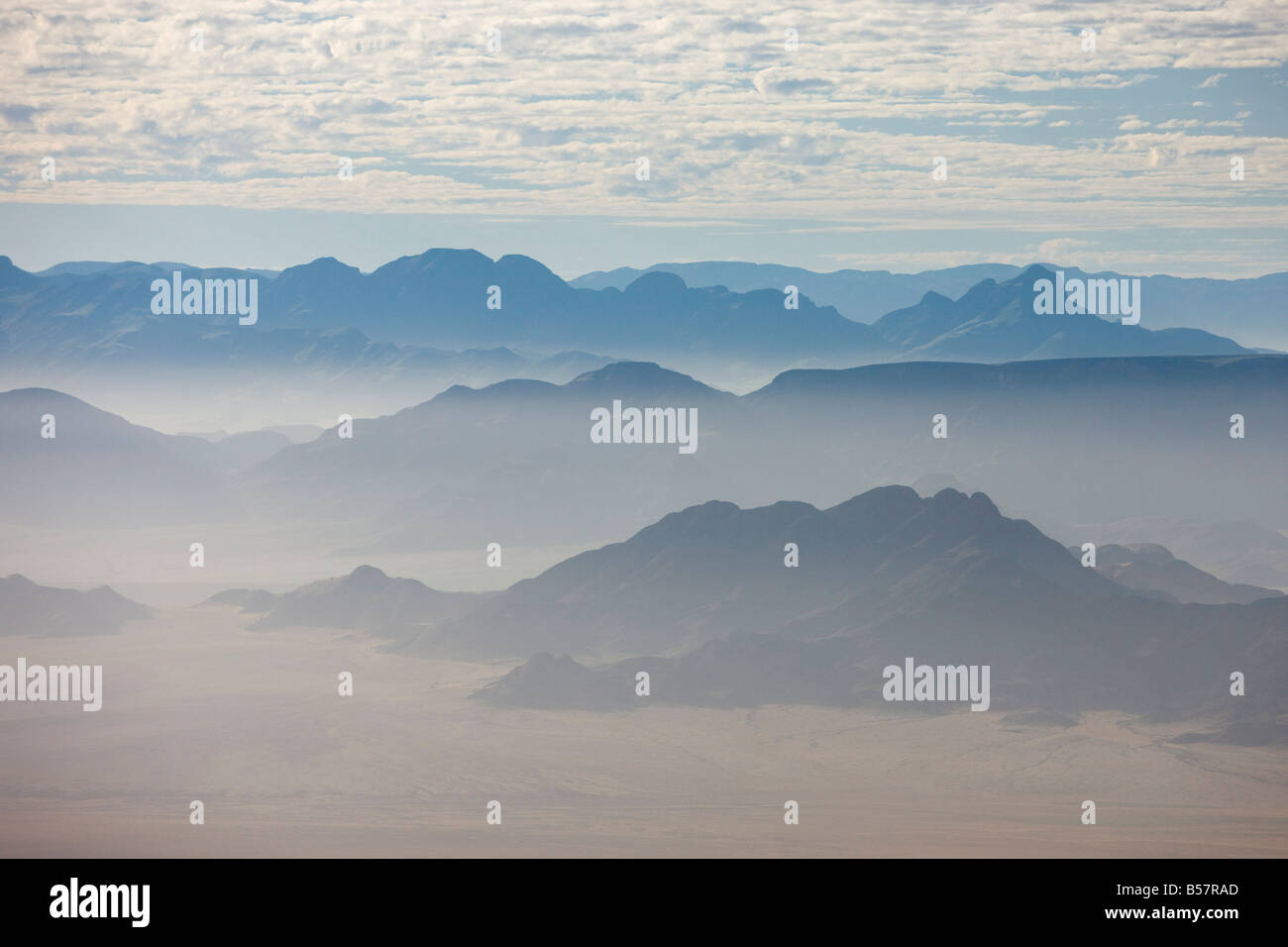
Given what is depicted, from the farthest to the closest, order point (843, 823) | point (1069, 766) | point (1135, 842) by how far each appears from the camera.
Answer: point (1069, 766)
point (843, 823)
point (1135, 842)

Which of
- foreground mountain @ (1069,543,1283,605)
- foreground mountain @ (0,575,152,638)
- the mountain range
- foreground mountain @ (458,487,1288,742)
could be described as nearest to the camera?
foreground mountain @ (458,487,1288,742)

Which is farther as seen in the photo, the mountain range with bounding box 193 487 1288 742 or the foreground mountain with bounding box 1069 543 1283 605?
the foreground mountain with bounding box 1069 543 1283 605

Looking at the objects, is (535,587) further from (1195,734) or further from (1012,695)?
(1195,734)

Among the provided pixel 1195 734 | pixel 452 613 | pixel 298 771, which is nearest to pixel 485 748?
pixel 298 771

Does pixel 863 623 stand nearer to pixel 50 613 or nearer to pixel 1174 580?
pixel 1174 580

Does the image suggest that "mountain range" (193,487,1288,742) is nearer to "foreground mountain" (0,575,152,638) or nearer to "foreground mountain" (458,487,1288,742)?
"foreground mountain" (458,487,1288,742)

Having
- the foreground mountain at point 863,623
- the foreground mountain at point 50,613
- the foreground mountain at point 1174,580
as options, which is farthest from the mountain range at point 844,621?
the foreground mountain at point 50,613

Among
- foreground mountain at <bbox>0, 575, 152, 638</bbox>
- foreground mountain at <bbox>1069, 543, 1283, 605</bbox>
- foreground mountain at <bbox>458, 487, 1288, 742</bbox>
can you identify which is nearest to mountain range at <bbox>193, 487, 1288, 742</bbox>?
foreground mountain at <bbox>458, 487, 1288, 742</bbox>

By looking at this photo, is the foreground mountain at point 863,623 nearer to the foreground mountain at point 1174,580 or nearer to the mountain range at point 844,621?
the mountain range at point 844,621
